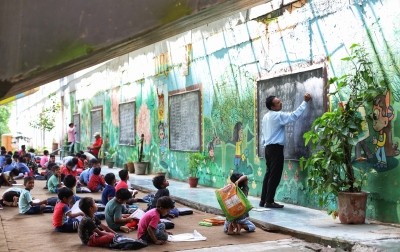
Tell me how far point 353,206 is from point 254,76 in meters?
3.66

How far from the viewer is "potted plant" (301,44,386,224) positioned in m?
6.19

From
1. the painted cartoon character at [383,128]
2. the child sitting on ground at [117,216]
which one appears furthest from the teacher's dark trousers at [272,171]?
the child sitting on ground at [117,216]

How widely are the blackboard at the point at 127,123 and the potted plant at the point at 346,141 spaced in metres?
10.1

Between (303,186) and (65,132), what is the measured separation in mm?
19684

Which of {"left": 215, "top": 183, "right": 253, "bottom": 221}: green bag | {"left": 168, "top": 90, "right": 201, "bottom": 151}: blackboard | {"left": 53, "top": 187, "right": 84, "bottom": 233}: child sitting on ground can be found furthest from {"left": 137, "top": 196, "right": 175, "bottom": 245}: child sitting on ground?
{"left": 168, "top": 90, "right": 201, "bottom": 151}: blackboard

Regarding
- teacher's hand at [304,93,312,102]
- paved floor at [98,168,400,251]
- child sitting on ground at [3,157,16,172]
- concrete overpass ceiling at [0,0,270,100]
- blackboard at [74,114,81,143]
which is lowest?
paved floor at [98,168,400,251]

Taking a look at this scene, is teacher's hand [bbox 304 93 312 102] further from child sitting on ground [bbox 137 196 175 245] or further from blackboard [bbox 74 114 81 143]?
blackboard [bbox 74 114 81 143]

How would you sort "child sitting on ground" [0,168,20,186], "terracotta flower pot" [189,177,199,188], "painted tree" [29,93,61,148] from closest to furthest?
"terracotta flower pot" [189,177,199,188] < "child sitting on ground" [0,168,20,186] < "painted tree" [29,93,61,148]

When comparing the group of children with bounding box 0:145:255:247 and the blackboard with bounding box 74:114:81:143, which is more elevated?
the blackboard with bounding box 74:114:81:143

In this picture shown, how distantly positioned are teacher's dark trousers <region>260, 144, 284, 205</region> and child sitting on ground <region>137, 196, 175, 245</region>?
2.20 meters

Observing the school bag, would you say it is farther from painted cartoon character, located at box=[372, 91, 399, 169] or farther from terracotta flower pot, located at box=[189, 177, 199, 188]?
terracotta flower pot, located at box=[189, 177, 199, 188]

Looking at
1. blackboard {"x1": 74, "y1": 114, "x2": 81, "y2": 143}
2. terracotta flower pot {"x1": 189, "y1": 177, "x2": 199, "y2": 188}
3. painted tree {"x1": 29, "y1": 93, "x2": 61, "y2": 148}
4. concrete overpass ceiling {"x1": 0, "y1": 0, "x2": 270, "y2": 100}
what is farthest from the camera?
painted tree {"x1": 29, "y1": 93, "x2": 61, "y2": 148}

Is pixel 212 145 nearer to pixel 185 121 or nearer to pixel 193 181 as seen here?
pixel 193 181

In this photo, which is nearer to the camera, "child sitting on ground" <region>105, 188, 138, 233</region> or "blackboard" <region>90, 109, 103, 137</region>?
"child sitting on ground" <region>105, 188, 138, 233</region>
